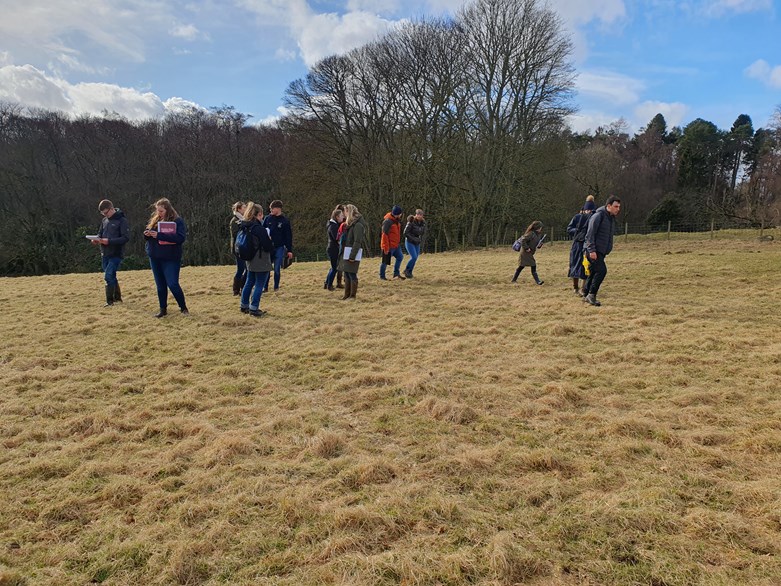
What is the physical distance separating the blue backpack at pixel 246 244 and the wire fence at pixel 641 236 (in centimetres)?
2172

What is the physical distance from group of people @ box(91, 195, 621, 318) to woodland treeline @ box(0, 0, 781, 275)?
20.7 metres

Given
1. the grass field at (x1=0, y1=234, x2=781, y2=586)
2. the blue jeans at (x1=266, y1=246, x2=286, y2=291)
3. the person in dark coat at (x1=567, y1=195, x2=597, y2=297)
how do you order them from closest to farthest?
the grass field at (x1=0, y1=234, x2=781, y2=586), the person in dark coat at (x1=567, y1=195, x2=597, y2=297), the blue jeans at (x1=266, y1=246, x2=286, y2=291)

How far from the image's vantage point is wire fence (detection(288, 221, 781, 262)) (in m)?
25.2

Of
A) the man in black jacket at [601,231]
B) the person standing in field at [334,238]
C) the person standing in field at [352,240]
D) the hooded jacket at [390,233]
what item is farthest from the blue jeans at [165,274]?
the man in black jacket at [601,231]

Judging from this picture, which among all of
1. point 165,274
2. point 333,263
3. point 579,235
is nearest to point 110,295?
point 165,274

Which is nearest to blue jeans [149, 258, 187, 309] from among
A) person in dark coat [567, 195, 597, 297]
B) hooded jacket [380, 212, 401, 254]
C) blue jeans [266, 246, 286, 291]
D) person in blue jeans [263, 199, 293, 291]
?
person in blue jeans [263, 199, 293, 291]

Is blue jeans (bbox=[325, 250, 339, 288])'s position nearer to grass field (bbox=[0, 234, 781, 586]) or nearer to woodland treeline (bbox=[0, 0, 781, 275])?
grass field (bbox=[0, 234, 781, 586])

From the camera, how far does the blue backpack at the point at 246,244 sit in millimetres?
7590

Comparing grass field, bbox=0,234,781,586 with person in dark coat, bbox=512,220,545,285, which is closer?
grass field, bbox=0,234,781,586

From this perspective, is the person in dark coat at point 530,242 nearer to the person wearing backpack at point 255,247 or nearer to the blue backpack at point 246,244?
the person wearing backpack at point 255,247

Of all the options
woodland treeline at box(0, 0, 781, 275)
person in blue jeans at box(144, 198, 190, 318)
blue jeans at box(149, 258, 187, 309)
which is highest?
woodland treeline at box(0, 0, 781, 275)

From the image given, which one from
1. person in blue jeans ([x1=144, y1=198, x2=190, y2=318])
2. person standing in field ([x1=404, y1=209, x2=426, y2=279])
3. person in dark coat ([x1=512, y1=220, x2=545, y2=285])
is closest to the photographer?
person in blue jeans ([x1=144, y1=198, x2=190, y2=318])

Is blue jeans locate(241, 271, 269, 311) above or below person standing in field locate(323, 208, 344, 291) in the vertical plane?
below

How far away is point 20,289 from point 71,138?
1483 inches
